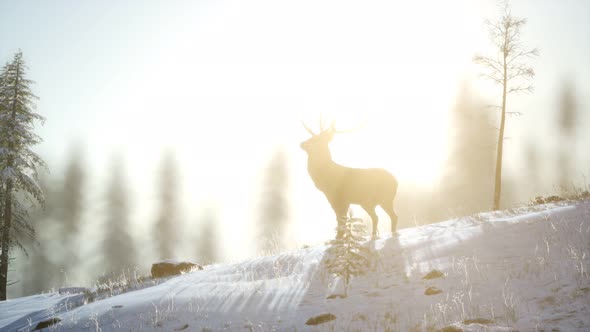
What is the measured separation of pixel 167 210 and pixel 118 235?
188 inches

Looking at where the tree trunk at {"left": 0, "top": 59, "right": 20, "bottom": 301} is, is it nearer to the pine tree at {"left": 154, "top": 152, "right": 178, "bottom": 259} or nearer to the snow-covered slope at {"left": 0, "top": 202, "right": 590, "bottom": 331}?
the snow-covered slope at {"left": 0, "top": 202, "right": 590, "bottom": 331}

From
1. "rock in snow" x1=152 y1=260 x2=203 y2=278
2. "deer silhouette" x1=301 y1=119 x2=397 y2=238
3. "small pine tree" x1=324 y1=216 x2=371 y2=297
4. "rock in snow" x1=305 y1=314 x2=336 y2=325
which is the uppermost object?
"deer silhouette" x1=301 y1=119 x2=397 y2=238

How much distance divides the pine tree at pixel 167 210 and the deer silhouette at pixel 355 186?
2689 centimetres

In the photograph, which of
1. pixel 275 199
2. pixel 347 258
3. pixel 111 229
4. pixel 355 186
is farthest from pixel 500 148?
pixel 111 229

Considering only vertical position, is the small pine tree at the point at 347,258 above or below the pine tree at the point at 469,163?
below

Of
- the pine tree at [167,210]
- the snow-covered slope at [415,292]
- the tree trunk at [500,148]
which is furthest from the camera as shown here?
the pine tree at [167,210]

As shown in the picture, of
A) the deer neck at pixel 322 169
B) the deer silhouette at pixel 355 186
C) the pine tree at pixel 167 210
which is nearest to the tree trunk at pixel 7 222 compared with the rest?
the pine tree at pixel 167 210

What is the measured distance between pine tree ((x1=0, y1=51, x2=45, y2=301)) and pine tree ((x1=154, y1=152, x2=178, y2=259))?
50.3ft

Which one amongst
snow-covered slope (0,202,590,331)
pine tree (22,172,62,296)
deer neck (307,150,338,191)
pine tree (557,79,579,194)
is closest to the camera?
snow-covered slope (0,202,590,331)

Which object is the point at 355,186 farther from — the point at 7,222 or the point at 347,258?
the point at 7,222

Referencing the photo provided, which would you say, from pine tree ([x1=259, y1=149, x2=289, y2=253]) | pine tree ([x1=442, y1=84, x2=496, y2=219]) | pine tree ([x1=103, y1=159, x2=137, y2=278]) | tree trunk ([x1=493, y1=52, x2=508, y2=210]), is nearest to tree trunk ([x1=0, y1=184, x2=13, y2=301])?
pine tree ([x1=103, y1=159, x2=137, y2=278])

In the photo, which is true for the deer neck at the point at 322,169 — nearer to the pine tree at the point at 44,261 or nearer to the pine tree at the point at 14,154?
the pine tree at the point at 14,154

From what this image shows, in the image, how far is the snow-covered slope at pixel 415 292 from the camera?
5.02 meters

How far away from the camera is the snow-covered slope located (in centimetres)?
502
